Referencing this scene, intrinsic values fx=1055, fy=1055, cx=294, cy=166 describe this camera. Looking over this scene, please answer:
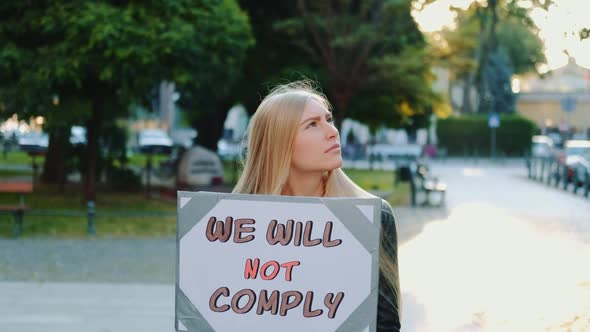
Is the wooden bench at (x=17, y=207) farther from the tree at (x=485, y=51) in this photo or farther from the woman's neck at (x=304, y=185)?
the tree at (x=485, y=51)

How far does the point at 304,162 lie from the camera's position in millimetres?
3029

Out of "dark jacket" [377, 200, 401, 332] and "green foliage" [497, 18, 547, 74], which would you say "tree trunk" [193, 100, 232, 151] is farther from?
"green foliage" [497, 18, 547, 74]

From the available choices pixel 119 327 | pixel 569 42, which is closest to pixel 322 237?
pixel 119 327

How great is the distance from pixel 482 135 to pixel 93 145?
149 feet

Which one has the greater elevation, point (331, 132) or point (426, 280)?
point (331, 132)

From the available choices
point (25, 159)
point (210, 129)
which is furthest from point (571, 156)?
point (25, 159)

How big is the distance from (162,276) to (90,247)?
Answer: 10.8 ft

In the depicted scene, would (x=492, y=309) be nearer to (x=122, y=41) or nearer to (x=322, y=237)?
(x=322, y=237)

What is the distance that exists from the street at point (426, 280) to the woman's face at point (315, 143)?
5588 millimetres

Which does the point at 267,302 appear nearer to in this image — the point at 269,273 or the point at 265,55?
the point at 269,273

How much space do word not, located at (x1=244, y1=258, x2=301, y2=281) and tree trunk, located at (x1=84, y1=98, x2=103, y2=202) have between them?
57.8 ft

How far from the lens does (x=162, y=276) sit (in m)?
11.6

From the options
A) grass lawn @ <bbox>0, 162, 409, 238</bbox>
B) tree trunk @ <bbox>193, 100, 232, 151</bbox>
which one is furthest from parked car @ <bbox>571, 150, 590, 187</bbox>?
tree trunk @ <bbox>193, 100, 232, 151</bbox>

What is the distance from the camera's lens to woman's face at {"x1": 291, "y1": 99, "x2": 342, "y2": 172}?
3.01 m
